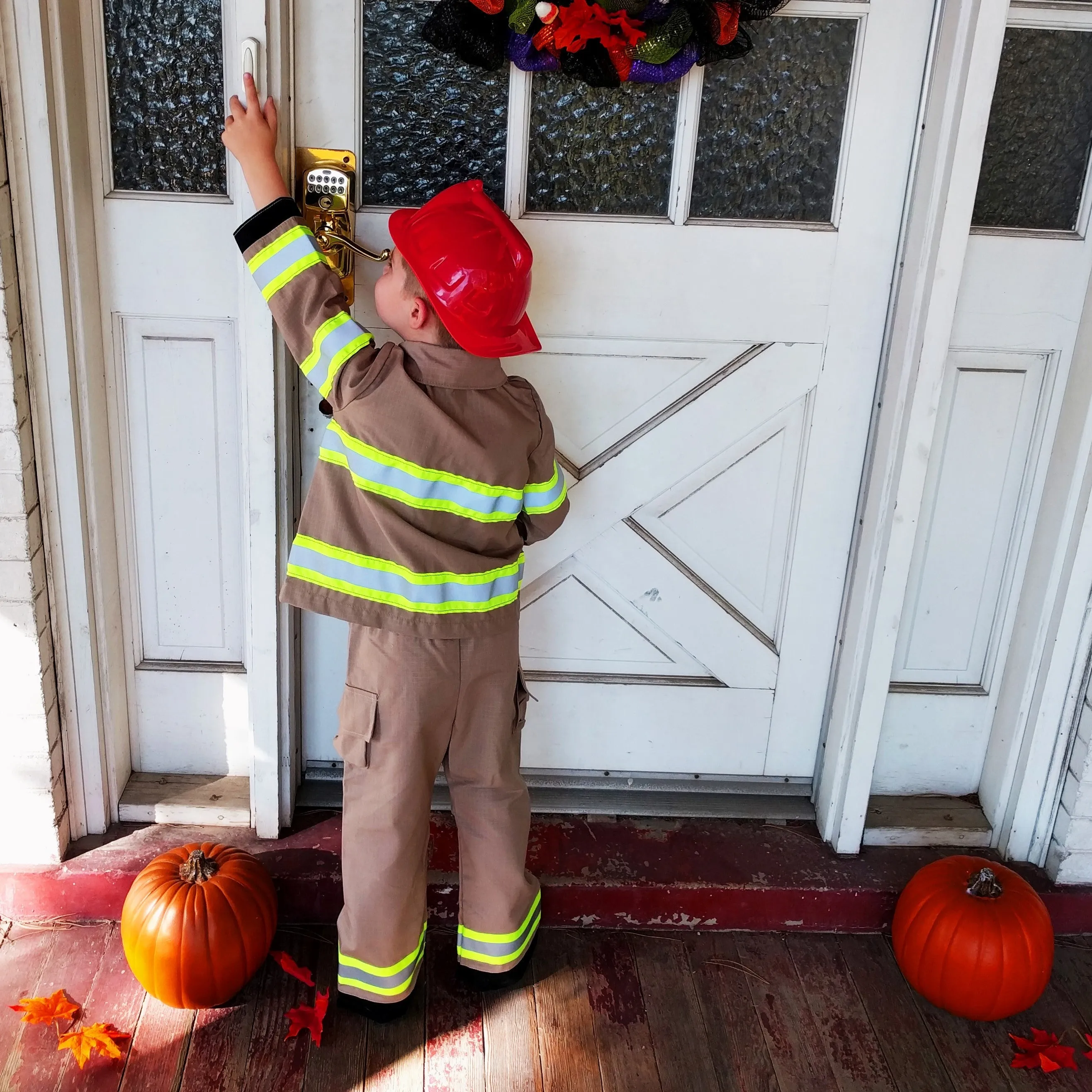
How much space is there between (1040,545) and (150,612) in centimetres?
197

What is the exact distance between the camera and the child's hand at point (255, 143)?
1875 millimetres

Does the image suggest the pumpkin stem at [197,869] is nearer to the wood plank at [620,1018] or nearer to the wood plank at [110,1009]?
the wood plank at [110,1009]

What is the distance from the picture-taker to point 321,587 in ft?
6.32

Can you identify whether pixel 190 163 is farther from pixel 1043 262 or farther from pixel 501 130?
pixel 1043 262

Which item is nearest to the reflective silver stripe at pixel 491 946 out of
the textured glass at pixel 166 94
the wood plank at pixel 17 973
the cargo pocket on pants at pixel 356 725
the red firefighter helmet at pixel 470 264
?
the cargo pocket on pants at pixel 356 725

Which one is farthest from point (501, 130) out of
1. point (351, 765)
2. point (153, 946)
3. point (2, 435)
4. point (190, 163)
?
point (153, 946)

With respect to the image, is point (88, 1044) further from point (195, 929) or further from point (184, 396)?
point (184, 396)

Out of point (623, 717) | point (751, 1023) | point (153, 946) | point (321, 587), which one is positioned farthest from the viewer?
point (623, 717)

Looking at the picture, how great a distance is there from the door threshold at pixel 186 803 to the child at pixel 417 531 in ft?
1.34

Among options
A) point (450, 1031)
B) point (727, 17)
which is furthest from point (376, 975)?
point (727, 17)

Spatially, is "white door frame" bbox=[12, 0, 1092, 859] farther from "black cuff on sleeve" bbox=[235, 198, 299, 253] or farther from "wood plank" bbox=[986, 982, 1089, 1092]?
"wood plank" bbox=[986, 982, 1089, 1092]

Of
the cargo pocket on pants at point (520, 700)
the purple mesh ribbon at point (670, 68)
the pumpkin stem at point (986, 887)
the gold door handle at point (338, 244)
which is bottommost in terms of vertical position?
the pumpkin stem at point (986, 887)

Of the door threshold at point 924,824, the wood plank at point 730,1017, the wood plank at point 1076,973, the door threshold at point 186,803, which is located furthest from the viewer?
the door threshold at point 924,824

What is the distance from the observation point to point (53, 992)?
2.14m
